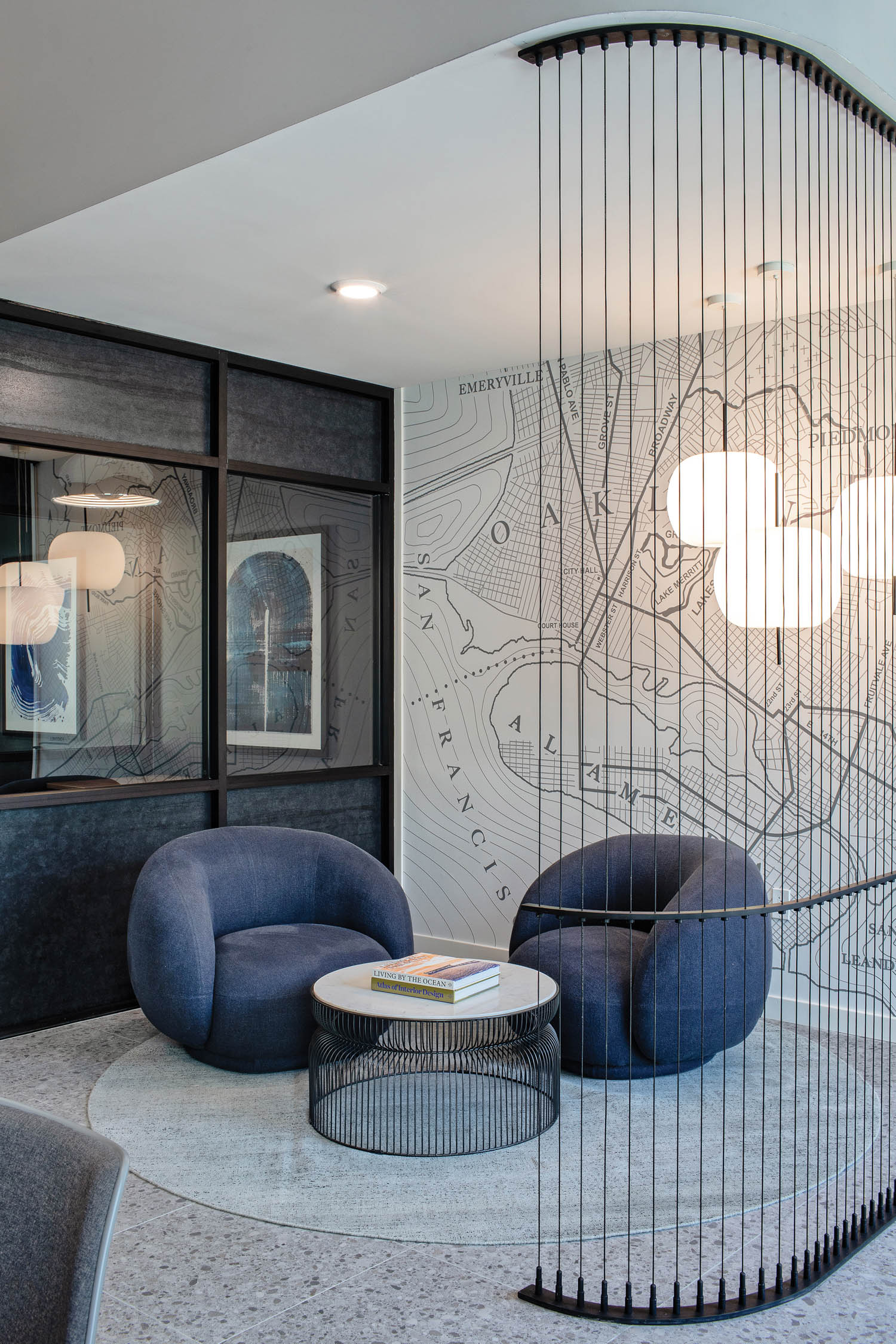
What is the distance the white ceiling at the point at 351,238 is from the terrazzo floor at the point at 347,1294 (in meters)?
2.73

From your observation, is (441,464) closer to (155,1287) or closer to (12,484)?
(12,484)

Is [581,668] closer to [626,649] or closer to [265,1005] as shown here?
[626,649]

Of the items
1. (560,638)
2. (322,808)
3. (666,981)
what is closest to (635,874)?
(666,981)

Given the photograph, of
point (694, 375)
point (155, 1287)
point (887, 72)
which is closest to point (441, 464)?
point (694, 375)

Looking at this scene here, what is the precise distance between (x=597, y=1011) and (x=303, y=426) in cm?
307

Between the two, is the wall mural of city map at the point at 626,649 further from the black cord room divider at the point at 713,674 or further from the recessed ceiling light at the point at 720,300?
the recessed ceiling light at the point at 720,300

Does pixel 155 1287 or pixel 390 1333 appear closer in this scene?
pixel 390 1333

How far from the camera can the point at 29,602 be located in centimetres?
436

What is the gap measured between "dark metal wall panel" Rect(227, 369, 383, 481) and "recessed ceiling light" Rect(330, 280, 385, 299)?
1.08 m

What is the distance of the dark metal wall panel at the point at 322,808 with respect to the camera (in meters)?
5.16

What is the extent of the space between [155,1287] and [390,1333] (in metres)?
0.54

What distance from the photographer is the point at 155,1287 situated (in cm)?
247

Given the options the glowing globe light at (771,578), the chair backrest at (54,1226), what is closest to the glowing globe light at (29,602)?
the glowing globe light at (771,578)

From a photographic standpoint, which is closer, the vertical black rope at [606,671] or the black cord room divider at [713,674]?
the vertical black rope at [606,671]
